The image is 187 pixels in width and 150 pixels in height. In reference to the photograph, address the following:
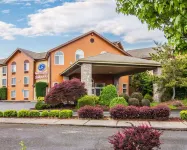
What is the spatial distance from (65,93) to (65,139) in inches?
516

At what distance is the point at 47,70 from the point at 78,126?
2745 cm

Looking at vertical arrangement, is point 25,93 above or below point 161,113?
above

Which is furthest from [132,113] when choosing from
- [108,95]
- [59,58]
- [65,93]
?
[59,58]

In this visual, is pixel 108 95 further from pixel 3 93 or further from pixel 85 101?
pixel 3 93

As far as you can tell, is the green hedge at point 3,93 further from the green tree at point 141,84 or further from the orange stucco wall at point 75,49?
the green tree at point 141,84

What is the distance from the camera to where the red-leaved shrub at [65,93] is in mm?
23094

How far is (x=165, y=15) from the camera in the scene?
455cm

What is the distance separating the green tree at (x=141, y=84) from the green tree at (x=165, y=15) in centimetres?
3141

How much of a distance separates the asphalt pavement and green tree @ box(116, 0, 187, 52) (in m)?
4.92

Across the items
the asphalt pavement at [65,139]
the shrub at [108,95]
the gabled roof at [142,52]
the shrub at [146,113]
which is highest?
the gabled roof at [142,52]

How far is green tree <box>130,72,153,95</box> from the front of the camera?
36875mm

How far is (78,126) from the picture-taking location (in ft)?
44.9

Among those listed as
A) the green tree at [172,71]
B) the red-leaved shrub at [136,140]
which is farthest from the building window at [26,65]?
the red-leaved shrub at [136,140]

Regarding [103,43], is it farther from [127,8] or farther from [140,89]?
[127,8]
